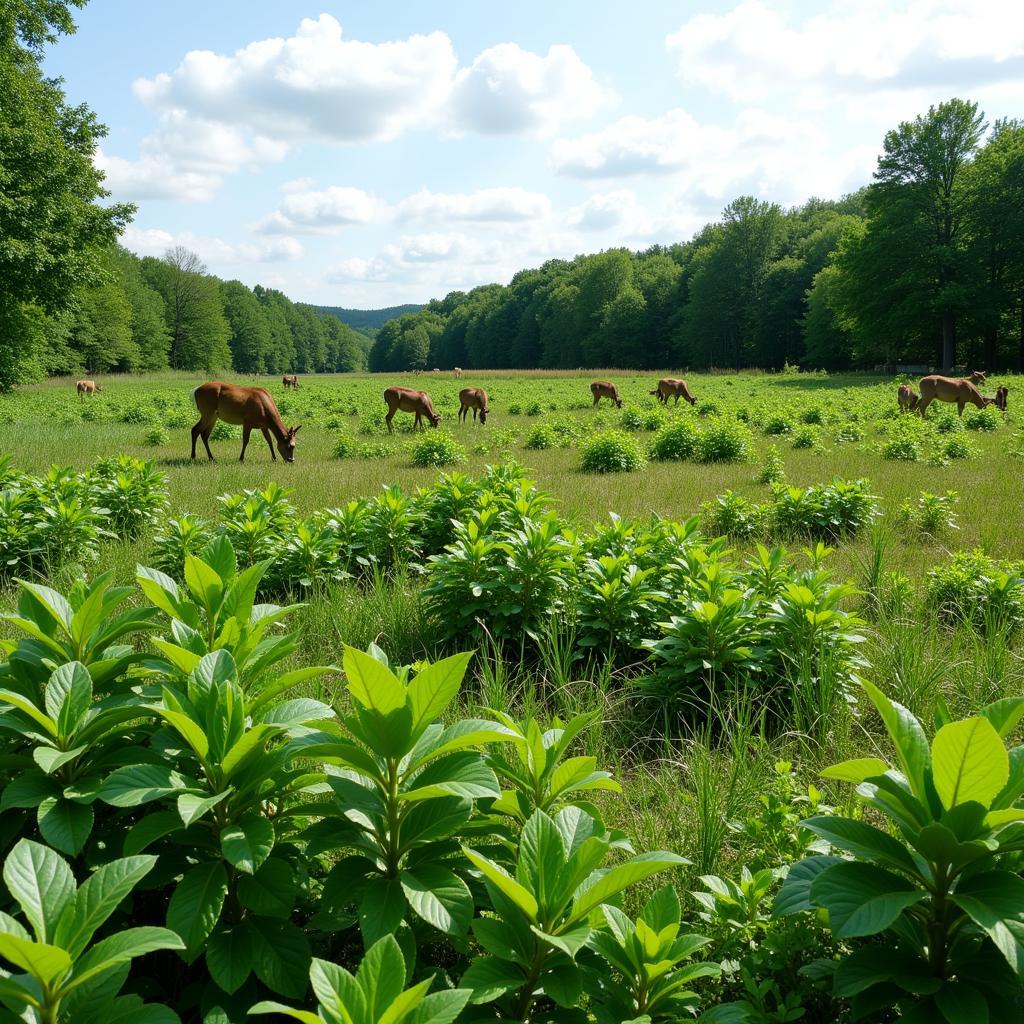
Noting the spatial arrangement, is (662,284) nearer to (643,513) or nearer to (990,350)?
(990,350)

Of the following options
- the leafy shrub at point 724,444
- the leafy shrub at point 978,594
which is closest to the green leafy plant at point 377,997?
the leafy shrub at point 978,594

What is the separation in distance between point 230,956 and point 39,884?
0.44 meters

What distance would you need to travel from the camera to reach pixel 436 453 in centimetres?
1447

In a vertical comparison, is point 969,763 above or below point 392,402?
below

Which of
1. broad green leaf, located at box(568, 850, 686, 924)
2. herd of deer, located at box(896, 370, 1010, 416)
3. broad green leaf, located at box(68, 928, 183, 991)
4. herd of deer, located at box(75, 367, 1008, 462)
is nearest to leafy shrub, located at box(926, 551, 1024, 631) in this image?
broad green leaf, located at box(568, 850, 686, 924)

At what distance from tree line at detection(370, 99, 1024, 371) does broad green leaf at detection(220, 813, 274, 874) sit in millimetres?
51593

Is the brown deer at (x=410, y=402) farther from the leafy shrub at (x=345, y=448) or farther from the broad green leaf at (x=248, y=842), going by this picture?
the broad green leaf at (x=248, y=842)

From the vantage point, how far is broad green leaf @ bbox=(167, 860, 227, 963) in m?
1.41

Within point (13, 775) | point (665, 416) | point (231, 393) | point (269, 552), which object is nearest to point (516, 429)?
point (665, 416)

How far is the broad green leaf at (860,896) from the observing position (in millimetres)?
1377

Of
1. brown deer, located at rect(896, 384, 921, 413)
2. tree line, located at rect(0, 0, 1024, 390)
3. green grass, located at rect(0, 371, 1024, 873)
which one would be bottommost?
green grass, located at rect(0, 371, 1024, 873)

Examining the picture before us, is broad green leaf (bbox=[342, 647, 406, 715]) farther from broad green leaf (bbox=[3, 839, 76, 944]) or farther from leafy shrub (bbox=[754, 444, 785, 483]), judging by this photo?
leafy shrub (bbox=[754, 444, 785, 483])

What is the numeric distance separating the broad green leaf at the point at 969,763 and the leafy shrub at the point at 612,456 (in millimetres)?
11960

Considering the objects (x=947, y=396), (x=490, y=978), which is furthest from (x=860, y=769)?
(x=947, y=396)
